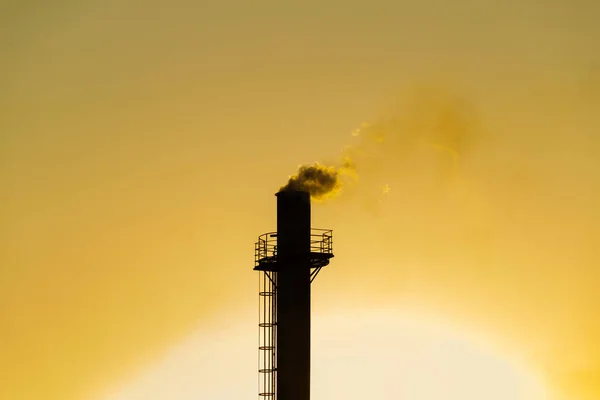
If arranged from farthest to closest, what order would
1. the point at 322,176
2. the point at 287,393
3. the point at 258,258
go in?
the point at 322,176 < the point at 258,258 < the point at 287,393

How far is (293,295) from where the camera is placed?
4556cm

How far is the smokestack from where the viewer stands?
4459 centimetres

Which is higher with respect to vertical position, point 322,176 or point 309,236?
point 322,176

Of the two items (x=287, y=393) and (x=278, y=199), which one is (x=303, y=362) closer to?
(x=287, y=393)

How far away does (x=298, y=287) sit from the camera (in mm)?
45656

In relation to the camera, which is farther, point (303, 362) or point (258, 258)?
point (258, 258)

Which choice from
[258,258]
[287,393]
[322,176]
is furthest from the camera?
[322,176]

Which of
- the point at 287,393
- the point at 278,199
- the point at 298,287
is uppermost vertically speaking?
the point at 278,199

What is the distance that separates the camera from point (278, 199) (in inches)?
1832

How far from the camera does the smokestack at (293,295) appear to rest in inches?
1756

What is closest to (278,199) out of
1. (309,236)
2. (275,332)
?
(309,236)

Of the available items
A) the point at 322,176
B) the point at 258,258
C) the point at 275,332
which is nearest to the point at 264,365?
the point at 275,332

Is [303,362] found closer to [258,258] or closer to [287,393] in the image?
[287,393]

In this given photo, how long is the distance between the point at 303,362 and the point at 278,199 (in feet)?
23.3
